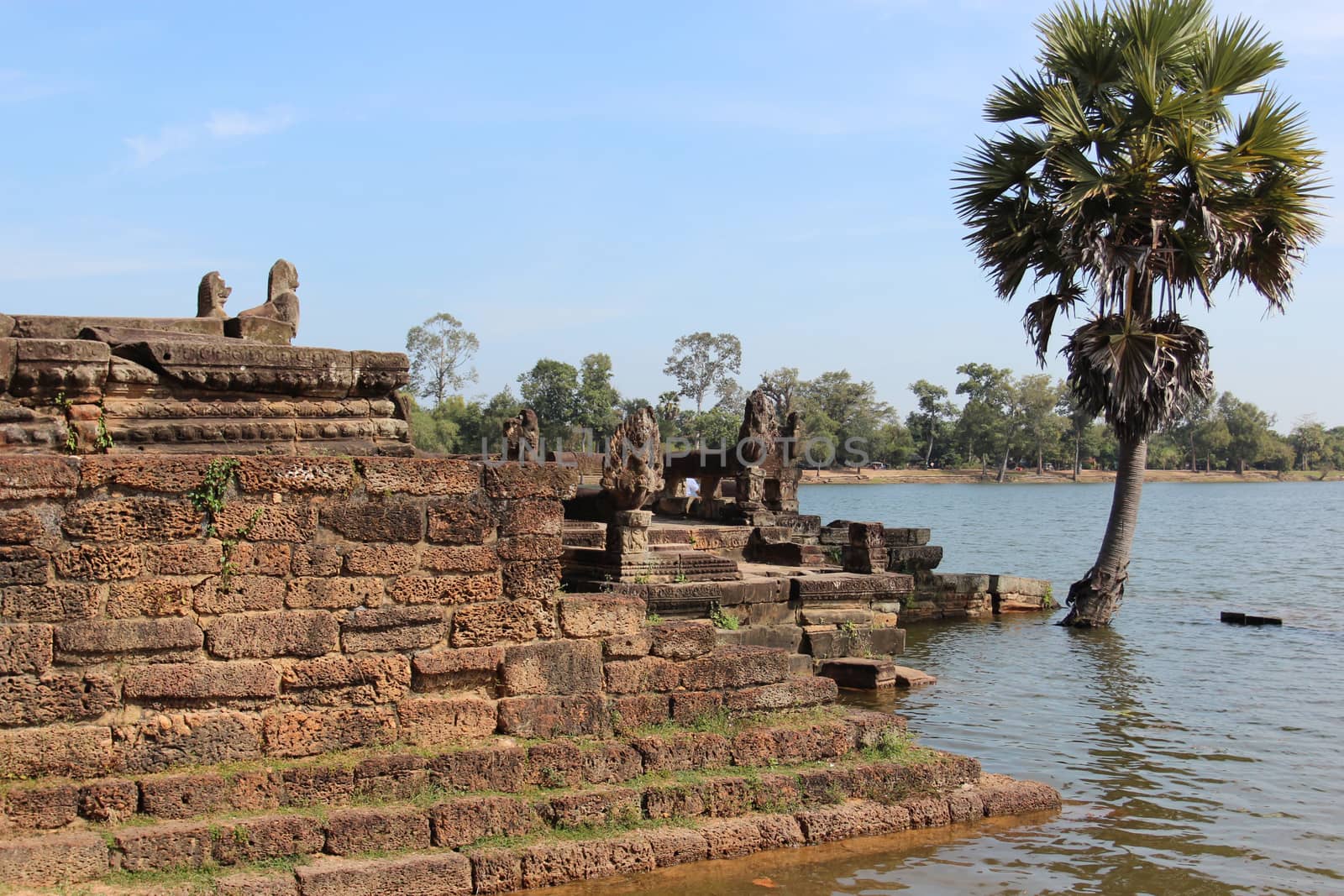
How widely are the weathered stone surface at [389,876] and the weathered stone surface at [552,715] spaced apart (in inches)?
31.3

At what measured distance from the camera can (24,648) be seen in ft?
16.5

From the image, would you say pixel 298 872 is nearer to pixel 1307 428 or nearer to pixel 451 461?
pixel 451 461

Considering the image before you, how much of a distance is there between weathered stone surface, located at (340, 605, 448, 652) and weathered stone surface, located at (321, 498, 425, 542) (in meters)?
0.35

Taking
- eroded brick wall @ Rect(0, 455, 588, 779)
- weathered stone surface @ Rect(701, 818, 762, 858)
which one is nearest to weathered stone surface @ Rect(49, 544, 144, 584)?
eroded brick wall @ Rect(0, 455, 588, 779)

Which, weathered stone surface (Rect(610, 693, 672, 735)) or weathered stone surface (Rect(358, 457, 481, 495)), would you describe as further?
weathered stone surface (Rect(610, 693, 672, 735))

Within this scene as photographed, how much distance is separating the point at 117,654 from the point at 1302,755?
9222 mm

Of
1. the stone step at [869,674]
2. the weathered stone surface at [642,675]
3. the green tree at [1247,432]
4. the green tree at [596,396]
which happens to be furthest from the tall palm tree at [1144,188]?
the green tree at [1247,432]

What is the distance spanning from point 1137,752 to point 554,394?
6201 centimetres

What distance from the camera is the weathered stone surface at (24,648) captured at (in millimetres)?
5004

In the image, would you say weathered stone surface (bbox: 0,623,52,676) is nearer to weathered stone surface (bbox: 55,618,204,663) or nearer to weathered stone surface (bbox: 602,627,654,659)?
weathered stone surface (bbox: 55,618,204,663)

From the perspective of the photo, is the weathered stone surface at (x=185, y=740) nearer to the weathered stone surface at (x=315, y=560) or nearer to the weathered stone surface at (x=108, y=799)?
the weathered stone surface at (x=108, y=799)

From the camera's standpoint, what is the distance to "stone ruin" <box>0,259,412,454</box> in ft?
18.9

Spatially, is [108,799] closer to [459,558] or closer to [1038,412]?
[459,558]

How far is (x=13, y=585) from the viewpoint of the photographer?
16.6 feet
